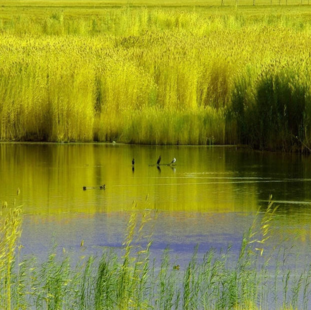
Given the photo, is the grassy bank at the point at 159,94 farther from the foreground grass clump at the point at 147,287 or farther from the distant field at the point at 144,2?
the distant field at the point at 144,2

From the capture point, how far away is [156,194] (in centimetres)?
1053

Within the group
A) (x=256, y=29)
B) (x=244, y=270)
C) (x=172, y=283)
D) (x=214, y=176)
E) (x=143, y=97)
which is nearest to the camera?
(x=172, y=283)

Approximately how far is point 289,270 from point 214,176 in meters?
5.82

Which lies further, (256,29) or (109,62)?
(256,29)

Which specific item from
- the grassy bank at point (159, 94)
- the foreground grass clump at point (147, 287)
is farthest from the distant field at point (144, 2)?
the foreground grass clump at point (147, 287)

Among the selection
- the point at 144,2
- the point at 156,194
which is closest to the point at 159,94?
the point at 156,194

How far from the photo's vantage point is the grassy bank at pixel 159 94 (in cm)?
1575

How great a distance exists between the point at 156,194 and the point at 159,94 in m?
8.79

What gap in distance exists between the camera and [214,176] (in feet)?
39.9

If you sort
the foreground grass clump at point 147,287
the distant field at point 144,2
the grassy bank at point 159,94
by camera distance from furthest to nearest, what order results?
the distant field at point 144,2
the grassy bank at point 159,94
the foreground grass clump at point 147,287

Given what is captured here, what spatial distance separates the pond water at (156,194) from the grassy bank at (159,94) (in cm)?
80

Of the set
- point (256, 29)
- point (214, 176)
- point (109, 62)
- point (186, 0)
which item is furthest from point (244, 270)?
point (186, 0)

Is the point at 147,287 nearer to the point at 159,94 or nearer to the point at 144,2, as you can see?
the point at 159,94

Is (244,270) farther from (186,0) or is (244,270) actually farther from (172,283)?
(186,0)
